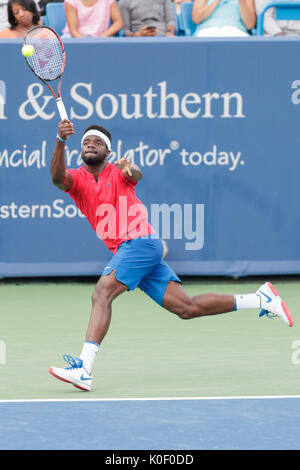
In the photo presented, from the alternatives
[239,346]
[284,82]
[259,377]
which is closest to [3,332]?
[239,346]

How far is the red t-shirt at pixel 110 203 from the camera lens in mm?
6074

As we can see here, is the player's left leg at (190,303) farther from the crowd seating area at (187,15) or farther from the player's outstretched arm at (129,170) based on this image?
the crowd seating area at (187,15)

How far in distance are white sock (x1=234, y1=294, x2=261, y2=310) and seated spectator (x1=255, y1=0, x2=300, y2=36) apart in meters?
4.78

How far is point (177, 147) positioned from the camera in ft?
32.5

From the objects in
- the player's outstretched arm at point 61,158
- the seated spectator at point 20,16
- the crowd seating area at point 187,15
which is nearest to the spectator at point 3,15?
the crowd seating area at point 187,15

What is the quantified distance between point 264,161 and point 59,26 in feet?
8.61

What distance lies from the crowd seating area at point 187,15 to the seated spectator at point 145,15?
149 millimetres

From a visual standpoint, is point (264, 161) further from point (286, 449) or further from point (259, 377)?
point (286, 449)

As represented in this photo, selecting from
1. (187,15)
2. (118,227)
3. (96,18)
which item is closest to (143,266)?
(118,227)

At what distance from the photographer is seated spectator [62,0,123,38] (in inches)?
405

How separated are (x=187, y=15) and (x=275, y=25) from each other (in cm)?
96

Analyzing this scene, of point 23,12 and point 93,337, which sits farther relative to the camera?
point 23,12

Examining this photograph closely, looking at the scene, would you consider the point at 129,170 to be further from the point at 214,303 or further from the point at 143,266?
the point at 214,303

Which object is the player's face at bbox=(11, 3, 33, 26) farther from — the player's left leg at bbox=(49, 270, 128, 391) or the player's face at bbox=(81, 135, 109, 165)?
the player's left leg at bbox=(49, 270, 128, 391)
